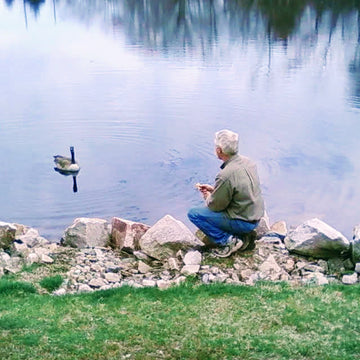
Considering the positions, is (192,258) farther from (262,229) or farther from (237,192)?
(262,229)

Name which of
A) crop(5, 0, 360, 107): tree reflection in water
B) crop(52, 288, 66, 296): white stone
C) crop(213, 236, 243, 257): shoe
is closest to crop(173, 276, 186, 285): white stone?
crop(213, 236, 243, 257): shoe

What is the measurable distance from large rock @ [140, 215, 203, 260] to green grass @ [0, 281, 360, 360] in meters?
1.33

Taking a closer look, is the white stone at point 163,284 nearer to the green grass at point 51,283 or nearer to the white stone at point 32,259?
the green grass at point 51,283

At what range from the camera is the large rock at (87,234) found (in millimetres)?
8258

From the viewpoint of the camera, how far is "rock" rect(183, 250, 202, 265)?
7123 millimetres

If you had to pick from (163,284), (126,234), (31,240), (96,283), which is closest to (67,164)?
(31,240)

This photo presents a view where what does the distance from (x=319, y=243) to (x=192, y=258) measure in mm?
1604

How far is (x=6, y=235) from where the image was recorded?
8289mm

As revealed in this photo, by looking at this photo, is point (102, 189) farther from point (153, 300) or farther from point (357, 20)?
point (357, 20)

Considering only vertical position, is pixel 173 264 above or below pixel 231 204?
below

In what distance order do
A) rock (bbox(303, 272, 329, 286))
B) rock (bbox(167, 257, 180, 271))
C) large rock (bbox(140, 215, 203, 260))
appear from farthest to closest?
1. large rock (bbox(140, 215, 203, 260))
2. rock (bbox(167, 257, 180, 271))
3. rock (bbox(303, 272, 329, 286))

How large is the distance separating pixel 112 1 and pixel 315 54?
105 ft

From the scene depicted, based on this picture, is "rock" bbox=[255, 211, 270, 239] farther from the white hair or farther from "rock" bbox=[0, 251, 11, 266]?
"rock" bbox=[0, 251, 11, 266]

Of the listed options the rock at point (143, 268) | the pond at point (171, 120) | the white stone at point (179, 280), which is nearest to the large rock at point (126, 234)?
the rock at point (143, 268)
